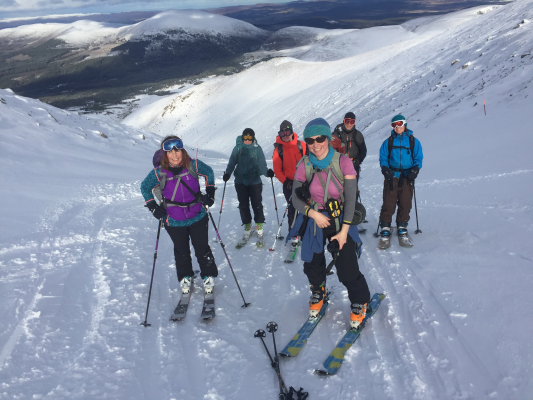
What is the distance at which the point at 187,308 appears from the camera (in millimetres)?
5051

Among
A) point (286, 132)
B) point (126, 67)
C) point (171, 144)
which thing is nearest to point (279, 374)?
point (171, 144)

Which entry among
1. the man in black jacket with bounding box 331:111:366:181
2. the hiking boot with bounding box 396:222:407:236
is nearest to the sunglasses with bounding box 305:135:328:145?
the man in black jacket with bounding box 331:111:366:181

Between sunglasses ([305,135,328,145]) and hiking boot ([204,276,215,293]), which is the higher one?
sunglasses ([305,135,328,145])

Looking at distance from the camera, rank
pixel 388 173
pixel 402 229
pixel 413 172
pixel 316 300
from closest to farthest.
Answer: pixel 316 300 < pixel 413 172 < pixel 388 173 < pixel 402 229

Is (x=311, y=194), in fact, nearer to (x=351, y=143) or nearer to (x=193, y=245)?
(x=193, y=245)

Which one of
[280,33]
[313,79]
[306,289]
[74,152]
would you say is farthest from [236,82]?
[280,33]

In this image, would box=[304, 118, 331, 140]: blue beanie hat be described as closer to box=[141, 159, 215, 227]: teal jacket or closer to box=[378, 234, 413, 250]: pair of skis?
box=[141, 159, 215, 227]: teal jacket

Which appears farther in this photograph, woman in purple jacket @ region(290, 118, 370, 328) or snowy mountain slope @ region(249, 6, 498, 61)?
snowy mountain slope @ region(249, 6, 498, 61)

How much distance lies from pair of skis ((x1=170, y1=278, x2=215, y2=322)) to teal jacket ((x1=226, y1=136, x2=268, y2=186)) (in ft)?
8.24

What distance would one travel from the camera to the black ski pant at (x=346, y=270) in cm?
384

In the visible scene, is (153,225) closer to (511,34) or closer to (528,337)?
(528,337)

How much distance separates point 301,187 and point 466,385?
2423 mm

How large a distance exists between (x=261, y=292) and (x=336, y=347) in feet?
5.78

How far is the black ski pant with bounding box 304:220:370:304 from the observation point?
3.84 metres
